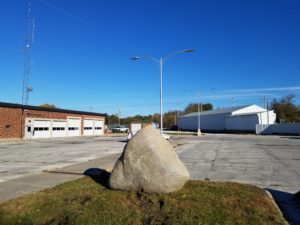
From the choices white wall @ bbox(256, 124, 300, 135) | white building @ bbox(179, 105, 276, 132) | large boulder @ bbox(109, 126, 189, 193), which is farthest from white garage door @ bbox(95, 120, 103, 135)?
large boulder @ bbox(109, 126, 189, 193)

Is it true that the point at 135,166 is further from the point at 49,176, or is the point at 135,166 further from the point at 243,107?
the point at 243,107

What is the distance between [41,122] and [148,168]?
1615 inches

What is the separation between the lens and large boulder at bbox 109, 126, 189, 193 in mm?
7305

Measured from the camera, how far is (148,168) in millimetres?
7469

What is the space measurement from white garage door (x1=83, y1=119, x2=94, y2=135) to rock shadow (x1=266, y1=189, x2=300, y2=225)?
52.1 metres

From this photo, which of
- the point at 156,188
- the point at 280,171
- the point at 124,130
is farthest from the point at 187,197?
the point at 124,130

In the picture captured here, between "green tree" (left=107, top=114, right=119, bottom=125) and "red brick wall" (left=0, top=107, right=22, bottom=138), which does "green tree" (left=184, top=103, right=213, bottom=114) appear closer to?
"green tree" (left=107, top=114, right=119, bottom=125)

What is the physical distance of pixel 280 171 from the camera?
12258mm

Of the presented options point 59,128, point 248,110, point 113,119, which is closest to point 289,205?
point 59,128

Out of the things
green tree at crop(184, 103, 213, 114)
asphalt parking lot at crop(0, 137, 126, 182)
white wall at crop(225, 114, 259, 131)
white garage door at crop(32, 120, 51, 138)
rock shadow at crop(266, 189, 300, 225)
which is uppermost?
green tree at crop(184, 103, 213, 114)

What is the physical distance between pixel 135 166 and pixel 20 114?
36889mm

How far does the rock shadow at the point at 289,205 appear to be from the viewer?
598 centimetres

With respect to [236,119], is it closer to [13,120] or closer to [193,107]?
[13,120]

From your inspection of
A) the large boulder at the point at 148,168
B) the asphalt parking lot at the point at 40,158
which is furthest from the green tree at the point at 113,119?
the large boulder at the point at 148,168
